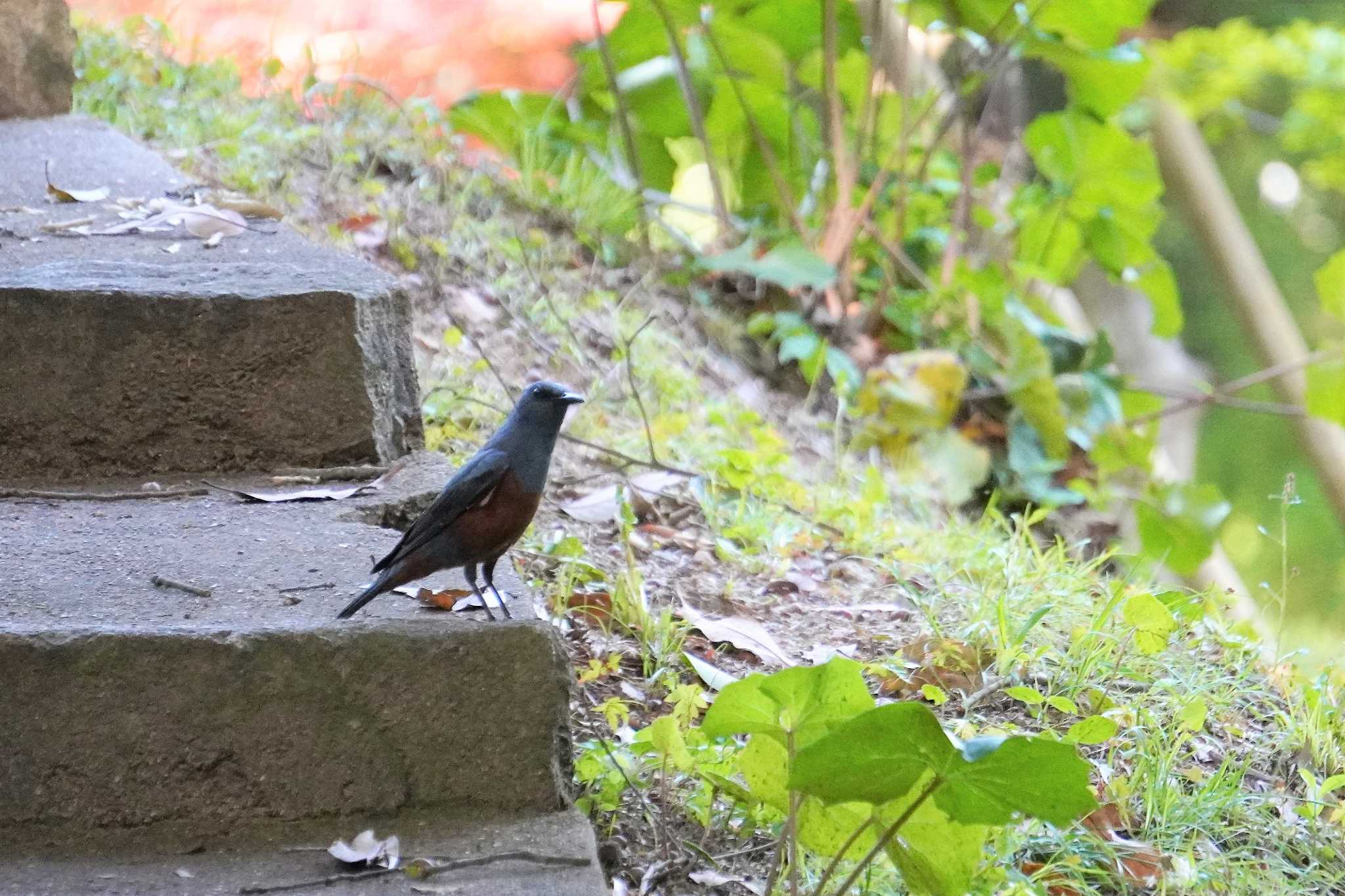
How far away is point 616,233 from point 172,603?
2.96m

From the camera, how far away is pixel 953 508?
3.71m

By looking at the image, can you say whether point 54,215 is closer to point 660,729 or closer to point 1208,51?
point 660,729

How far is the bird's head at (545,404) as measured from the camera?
1670mm

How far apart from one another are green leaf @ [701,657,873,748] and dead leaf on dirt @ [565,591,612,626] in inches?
31.6

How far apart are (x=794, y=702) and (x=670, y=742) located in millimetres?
283

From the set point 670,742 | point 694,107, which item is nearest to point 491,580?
point 670,742

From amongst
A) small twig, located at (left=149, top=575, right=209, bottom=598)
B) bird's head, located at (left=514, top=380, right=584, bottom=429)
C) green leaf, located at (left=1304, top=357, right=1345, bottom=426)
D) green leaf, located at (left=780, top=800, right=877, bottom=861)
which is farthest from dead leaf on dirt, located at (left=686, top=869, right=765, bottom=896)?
green leaf, located at (left=1304, top=357, right=1345, bottom=426)

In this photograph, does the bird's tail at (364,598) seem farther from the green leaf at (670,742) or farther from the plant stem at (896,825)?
the plant stem at (896,825)

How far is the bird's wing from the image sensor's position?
1.58 m

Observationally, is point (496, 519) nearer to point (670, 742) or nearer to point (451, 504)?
point (451, 504)

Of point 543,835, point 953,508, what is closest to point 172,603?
point 543,835

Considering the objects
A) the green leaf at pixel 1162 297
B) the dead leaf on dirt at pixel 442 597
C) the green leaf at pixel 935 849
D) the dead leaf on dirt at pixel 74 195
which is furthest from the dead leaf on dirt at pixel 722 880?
the green leaf at pixel 1162 297

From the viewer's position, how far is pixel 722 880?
5.32 ft

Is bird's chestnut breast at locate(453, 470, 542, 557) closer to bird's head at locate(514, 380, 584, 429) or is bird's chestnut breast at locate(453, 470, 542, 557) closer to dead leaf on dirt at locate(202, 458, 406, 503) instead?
bird's head at locate(514, 380, 584, 429)
